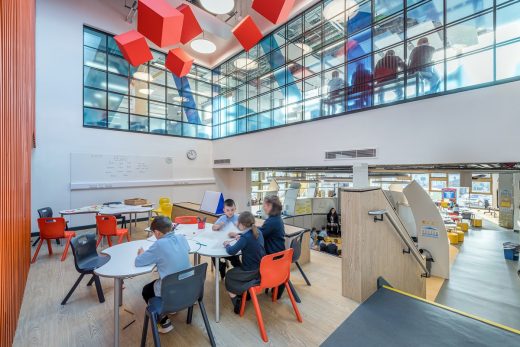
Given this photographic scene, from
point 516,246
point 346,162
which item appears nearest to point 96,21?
point 346,162

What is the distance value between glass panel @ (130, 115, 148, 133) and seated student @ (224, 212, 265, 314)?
23.2 ft

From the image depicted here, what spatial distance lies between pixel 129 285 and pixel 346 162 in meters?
4.99

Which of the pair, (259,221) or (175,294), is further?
(259,221)

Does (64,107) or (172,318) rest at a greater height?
(64,107)

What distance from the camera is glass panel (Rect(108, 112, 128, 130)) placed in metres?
7.32

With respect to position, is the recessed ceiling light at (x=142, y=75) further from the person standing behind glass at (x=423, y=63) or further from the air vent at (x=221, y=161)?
the person standing behind glass at (x=423, y=63)

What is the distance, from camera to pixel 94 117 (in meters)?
7.00

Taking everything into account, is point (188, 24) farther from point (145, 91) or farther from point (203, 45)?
point (145, 91)

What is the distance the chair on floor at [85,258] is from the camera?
2785mm

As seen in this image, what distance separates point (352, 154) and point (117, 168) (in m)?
7.28

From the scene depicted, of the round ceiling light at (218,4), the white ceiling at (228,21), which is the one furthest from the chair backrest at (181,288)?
the white ceiling at (228,21)

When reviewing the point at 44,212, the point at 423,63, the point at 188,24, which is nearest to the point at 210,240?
the point at 188,24

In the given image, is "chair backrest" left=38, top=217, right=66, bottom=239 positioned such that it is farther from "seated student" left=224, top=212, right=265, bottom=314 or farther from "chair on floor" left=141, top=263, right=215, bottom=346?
"seated student" left=224, top=212, right=265, bottom=314

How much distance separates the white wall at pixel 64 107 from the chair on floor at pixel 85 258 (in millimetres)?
4559
